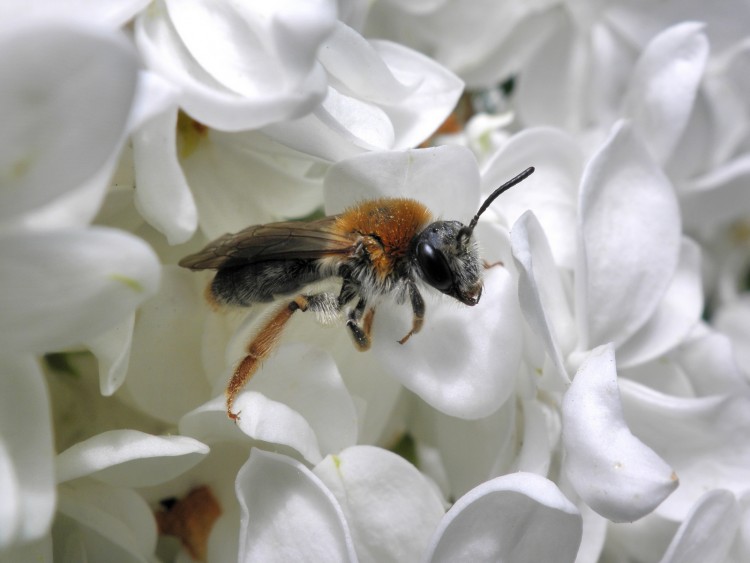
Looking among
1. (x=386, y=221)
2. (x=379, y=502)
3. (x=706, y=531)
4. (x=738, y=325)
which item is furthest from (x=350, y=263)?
(x=738, y=325)

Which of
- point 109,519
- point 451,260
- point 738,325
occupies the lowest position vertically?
point 738,325

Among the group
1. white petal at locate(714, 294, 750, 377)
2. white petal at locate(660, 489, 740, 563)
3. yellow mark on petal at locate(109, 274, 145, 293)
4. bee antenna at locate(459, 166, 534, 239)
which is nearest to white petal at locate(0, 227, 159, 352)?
yellow mark on petal at locate(109, 274, 145, 293)

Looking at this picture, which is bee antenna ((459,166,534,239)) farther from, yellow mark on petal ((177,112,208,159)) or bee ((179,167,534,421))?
yellow mark on petal ((177,112,208,159))

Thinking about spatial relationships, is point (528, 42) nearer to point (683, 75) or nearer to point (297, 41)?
point (683, 75)

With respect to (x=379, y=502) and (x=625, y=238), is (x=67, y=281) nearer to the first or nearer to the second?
(x=379, y=502)

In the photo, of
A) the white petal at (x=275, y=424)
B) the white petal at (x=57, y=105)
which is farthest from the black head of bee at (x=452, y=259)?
the white petal at (x=57, y=105)

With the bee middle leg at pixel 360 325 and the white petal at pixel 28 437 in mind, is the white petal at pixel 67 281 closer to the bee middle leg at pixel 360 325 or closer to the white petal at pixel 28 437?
the white petal at pixel 28 437
